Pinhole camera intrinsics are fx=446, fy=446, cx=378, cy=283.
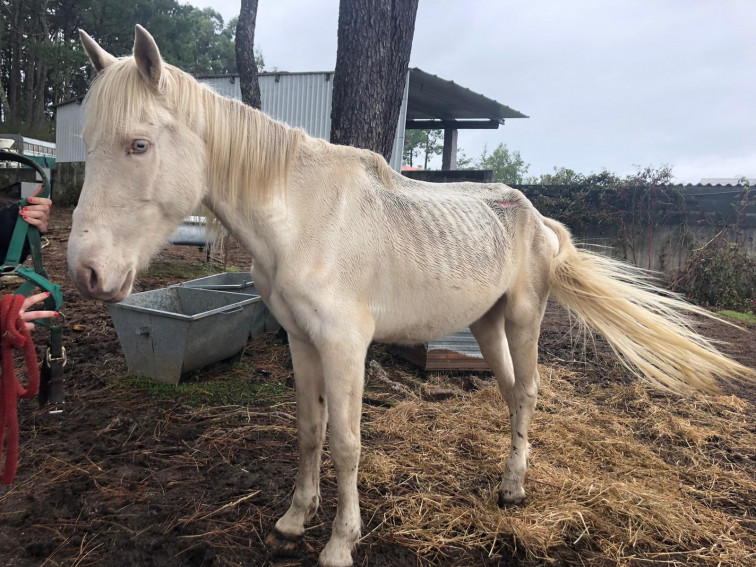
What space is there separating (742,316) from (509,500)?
294 inches

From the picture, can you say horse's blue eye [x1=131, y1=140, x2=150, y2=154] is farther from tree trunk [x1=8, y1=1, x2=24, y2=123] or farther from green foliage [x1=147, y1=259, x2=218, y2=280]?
tree trunk [x1=8, y1=1, x2=24, y2=123]

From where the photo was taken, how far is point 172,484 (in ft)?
7.47

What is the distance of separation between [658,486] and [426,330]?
66.5 inches

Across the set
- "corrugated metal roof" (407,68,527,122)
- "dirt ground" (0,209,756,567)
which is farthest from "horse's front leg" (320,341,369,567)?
"corrugated metal roof" (407,68,527,122)

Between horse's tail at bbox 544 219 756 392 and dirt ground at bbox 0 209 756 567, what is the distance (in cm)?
80

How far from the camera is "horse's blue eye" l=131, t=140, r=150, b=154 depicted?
1.44 metres

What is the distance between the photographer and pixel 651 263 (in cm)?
912

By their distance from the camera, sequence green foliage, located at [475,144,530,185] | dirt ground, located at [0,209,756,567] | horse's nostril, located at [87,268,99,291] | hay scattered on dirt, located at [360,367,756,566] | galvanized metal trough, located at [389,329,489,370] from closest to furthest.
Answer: horse's nostril, located at [87,268,99,291]
dirt ground, located at [0,209,756,567]
hay scattered on dirt, located at [360,367,756,566]
galvanized metal trough, located at [389,329,489,370]
green foliage, located at [475,144,530,185]

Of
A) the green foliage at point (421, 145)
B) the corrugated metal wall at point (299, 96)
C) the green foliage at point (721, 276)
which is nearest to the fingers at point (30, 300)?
the green foliage at point (721, 276)

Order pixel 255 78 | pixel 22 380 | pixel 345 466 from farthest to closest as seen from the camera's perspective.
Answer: pixel 255 78 < pixel 22 380 < pixel 345 466

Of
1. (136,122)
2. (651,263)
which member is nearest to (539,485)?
(136,122)

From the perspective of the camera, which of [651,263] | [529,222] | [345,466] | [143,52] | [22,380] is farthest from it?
[651,263]

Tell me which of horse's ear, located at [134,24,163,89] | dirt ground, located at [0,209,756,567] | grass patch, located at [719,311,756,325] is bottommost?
dirt ground, located at [0,209,756,567]

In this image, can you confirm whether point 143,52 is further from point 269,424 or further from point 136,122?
point 269,424
